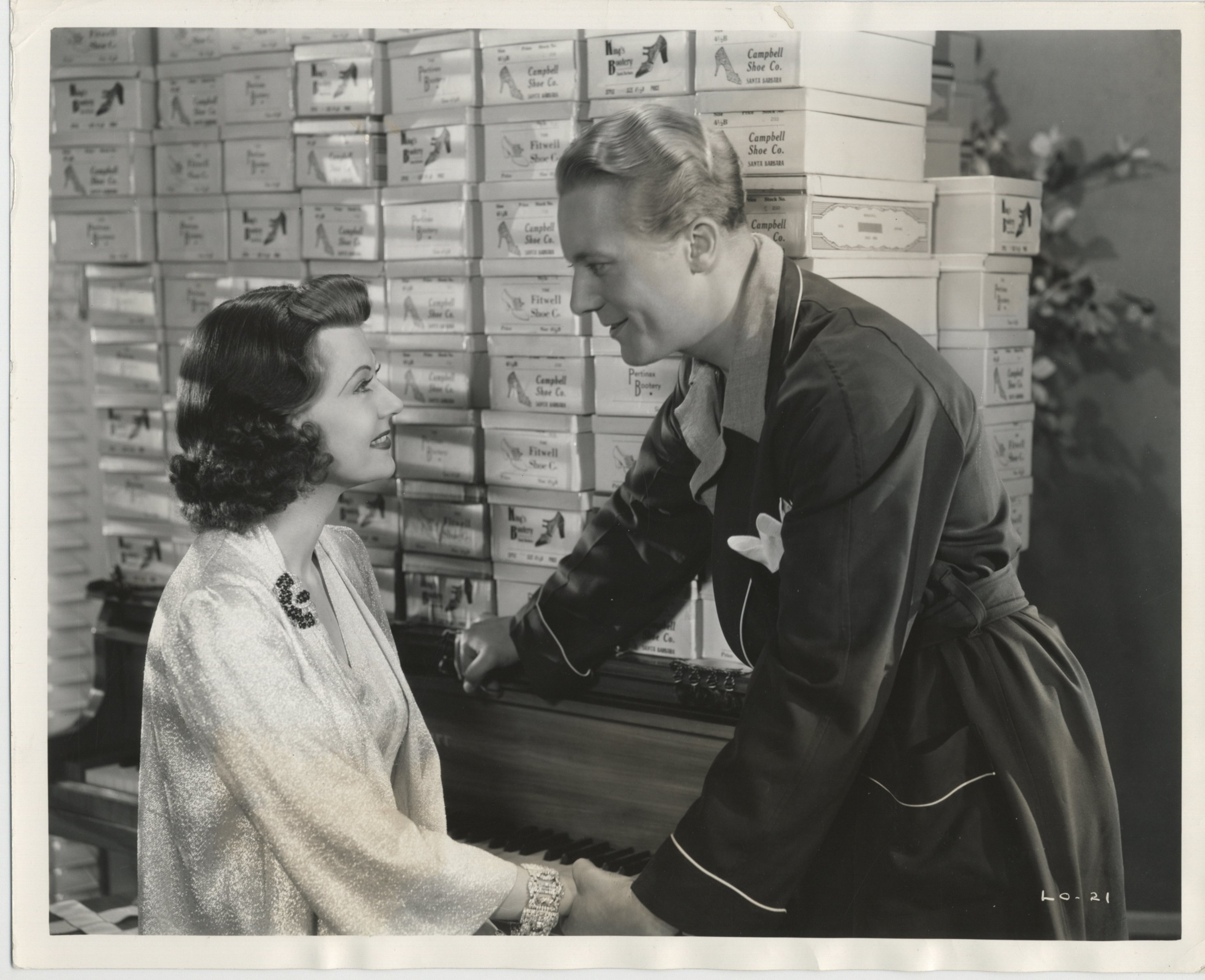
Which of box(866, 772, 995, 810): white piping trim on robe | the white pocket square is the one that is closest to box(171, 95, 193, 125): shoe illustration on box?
the white pocket square

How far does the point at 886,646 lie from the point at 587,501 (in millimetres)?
522

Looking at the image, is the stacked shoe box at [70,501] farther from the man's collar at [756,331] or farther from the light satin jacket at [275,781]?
the man's collar at [756,331]

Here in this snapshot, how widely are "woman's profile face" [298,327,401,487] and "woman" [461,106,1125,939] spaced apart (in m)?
0.34

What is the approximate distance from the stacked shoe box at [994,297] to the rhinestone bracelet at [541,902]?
2.88ft

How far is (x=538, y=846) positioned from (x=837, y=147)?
117 centimetres

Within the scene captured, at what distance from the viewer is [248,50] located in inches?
72.4

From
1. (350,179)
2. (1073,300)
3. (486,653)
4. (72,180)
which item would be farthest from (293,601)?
(1073,300)

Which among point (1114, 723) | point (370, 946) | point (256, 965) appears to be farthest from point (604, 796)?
point (1114, 723)

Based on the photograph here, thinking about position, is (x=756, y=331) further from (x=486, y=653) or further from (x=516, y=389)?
(x=486, y=653)

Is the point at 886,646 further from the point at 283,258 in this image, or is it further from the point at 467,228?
the point at 283,258

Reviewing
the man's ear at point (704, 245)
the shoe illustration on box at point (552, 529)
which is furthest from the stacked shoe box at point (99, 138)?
the man's ear at point (704, 245)

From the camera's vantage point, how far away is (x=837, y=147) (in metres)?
1.70

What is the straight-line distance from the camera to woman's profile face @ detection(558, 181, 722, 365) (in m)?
1.68

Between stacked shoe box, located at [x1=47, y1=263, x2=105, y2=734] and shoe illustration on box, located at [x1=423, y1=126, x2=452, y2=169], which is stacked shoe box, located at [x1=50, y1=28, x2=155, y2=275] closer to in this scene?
stacked shoe box, located at [x1=47, y1=263, x2=105, y2=734]
